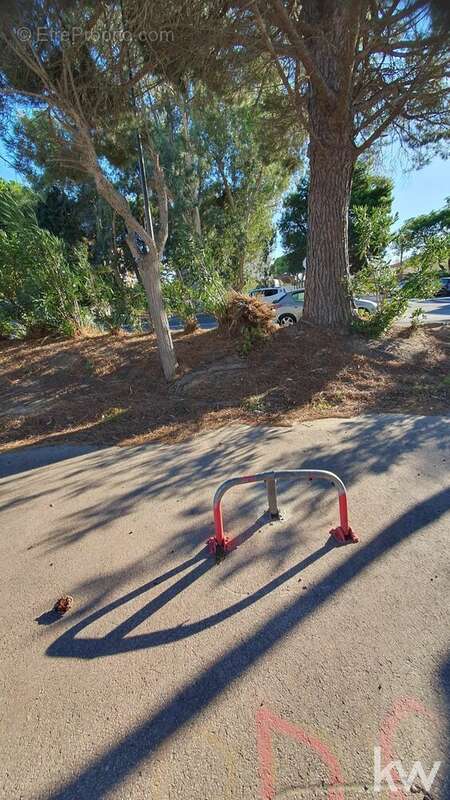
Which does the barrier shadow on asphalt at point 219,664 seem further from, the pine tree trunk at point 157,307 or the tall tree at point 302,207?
the tall tree at point 302,207

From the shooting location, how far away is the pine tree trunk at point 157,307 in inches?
243

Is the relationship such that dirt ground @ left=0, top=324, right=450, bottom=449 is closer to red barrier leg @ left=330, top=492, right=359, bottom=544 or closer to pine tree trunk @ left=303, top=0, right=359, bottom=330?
pine tree trunk @ left=303, top=0, right=359, bottom=330

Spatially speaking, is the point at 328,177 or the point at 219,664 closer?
the point at 219,664

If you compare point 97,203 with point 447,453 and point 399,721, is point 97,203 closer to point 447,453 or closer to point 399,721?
point 447,453

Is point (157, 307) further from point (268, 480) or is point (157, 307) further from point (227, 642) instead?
point (227, 642)

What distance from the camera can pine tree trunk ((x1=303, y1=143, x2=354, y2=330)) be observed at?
6.89 meters

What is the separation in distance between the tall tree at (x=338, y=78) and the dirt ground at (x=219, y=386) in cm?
116

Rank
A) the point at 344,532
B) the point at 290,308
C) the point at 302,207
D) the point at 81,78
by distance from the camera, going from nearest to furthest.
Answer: the point at 344,532
the point at 81,78
the point at 290,308
the point at 302,207

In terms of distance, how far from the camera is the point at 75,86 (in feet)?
17.5

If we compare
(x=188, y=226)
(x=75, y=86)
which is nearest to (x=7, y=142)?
(x=75, y=86)

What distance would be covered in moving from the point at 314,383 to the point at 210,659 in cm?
460

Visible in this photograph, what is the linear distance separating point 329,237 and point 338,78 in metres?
2.62

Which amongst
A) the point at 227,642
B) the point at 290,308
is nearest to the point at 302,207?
the point at 290,308

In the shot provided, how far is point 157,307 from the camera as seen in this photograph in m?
6.34
